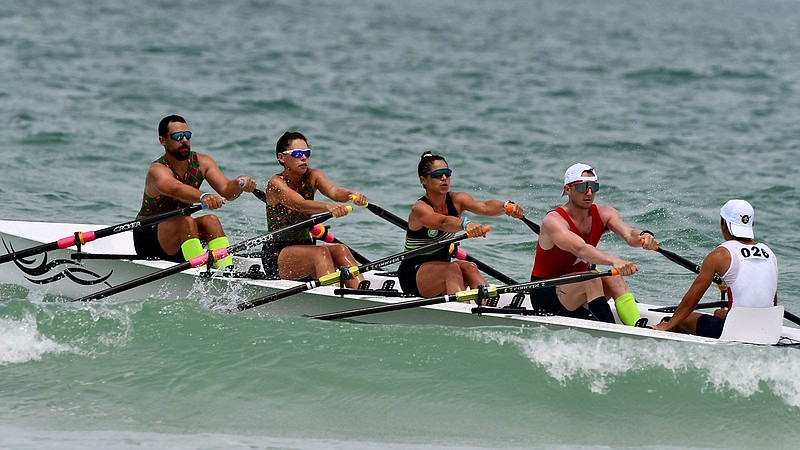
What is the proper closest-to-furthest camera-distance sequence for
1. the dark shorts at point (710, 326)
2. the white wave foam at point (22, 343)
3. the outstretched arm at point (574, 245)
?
the outstretched arm at point (574, 245) < the dark shorts at point (710, 326) < the white wave foam at point (22, 343)

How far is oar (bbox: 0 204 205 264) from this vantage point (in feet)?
34.0

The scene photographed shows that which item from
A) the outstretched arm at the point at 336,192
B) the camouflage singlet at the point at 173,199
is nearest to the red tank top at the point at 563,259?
the outstretched arm at the point at 336,192

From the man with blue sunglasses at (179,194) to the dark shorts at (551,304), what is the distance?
2.79 metres

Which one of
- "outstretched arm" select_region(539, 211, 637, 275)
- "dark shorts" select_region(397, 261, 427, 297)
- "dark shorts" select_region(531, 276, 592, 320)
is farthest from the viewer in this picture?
"dark shorts" select_region(397, 261, 427, 297)

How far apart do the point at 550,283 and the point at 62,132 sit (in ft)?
43.4

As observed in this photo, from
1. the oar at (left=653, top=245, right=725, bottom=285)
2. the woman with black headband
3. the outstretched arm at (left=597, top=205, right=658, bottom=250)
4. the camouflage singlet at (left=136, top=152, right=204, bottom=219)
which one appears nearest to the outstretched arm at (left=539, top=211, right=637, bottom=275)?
the outstretched arm at (left=597, top=205, right=658, bottom=250)

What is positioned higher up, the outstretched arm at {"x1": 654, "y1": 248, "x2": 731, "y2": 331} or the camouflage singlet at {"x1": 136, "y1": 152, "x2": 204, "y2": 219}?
the camouflage singlet at {"x1": 136, "y1": 152, "x2": 204, "y2": 219}

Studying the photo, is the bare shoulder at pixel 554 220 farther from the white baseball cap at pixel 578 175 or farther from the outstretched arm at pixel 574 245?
the white baseball cap at pixel 578 175

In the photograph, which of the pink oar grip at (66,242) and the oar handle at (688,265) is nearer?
the oar handle at (688,265)

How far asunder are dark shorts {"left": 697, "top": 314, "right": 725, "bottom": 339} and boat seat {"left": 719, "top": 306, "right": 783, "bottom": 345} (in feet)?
0.74

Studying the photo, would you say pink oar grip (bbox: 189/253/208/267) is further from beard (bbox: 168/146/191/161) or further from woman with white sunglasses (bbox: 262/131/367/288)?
beard (bbox: 168/146/191/161)

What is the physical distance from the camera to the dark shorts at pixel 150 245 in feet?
35.5

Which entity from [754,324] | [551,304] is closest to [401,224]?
[551,304]

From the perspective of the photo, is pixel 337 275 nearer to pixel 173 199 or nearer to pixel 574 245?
pixel 173 199
